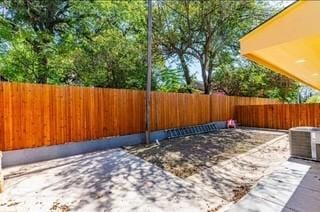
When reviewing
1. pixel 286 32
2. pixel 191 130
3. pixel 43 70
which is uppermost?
pixel 43 70

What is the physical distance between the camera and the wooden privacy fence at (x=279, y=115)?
11.1 m

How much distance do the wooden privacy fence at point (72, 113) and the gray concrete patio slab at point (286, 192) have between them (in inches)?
197

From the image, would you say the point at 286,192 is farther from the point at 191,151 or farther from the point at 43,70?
the point at 43,70

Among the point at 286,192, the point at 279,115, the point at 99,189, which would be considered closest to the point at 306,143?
the point at 286,192

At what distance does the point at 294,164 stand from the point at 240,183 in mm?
1918

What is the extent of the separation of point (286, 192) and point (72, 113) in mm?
5701

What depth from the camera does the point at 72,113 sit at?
7.07 metres

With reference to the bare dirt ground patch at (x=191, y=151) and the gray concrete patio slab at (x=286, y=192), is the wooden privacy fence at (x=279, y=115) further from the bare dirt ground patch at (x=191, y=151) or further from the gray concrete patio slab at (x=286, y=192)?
the gray concrete patio slab at (x=286, y=192)

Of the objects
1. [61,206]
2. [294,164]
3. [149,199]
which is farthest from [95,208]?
[294,164]

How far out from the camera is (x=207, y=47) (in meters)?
13.2

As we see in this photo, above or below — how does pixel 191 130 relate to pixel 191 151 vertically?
above

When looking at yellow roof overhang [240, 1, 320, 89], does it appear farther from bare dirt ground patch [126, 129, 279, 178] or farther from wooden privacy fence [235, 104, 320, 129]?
wooden privacy fence [235, 104, 320, 129]

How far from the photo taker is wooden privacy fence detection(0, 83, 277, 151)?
5918 mm

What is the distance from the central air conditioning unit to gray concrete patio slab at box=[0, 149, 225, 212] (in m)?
3.31
